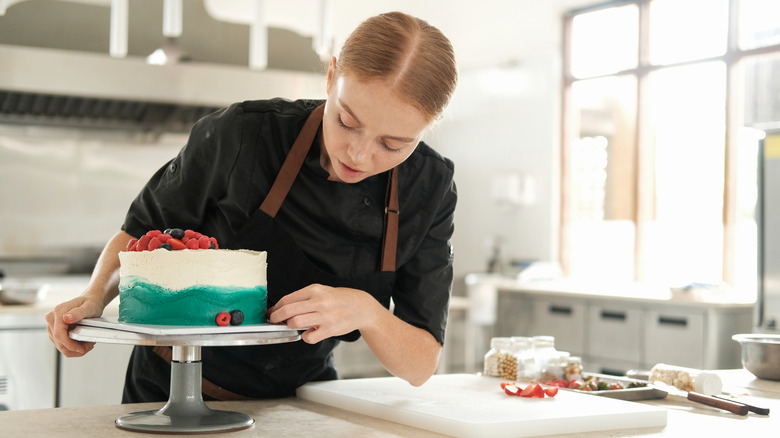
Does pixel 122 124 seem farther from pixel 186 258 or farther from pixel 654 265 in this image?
pixel 186 258

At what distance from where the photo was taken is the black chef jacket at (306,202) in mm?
1605

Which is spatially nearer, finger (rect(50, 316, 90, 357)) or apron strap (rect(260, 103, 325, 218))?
finger (rect(50, 316, 90, 357))

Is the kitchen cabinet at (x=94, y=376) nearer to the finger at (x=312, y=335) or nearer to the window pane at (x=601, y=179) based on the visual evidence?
the finger at (x=312, y=335)

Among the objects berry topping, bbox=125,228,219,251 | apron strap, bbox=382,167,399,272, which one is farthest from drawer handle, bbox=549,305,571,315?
berry topping, bbox=125,228,219,251

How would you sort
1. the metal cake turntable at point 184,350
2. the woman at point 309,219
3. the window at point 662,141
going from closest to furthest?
the metal cake turntable at point 184,350, the woman at point 309,219, the window at point 662,141

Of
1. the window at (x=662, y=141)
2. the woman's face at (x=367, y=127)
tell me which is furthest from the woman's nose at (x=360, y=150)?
the window at (x=662, y=141)

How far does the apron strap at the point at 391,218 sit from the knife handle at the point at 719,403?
67 cm

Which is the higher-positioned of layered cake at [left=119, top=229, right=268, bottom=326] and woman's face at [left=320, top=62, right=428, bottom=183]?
woman's face at [left=320, top=62, right=428, bottom=183]

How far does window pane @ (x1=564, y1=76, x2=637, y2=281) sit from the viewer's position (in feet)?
20.7

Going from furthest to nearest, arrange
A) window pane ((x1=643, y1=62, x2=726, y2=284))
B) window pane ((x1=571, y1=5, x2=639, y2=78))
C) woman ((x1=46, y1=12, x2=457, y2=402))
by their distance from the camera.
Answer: window pane ((x1=571, y1=5, x2=639, y2=78)), window pane ((x1=643, y1=62, x2=726, y2=284)), woman ((x1=46, y1=12, x2=457, y2=402))

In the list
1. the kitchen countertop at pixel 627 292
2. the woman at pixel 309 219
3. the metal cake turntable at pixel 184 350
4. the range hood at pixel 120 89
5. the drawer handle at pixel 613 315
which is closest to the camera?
the metal cake turntable at pixel 184 350

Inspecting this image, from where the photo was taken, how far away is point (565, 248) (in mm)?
6672

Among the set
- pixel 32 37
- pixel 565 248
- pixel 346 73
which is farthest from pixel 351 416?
pixel 565 248

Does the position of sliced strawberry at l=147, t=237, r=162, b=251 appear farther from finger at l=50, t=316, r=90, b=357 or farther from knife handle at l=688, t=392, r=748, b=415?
knife handle at l=688, t=392, r=748, b=415
